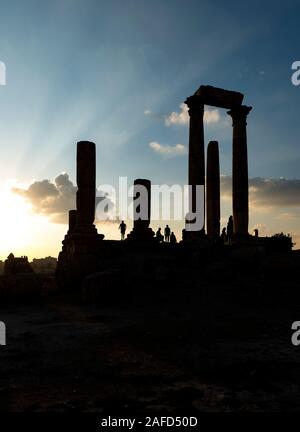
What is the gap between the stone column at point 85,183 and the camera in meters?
21.4

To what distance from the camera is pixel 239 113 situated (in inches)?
1033

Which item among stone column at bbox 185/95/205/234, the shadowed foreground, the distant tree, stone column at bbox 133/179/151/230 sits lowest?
the shadowed foreground

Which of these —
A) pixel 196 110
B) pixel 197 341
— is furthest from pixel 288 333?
pixel 196 110

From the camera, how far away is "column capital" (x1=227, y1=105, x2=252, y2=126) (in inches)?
1031

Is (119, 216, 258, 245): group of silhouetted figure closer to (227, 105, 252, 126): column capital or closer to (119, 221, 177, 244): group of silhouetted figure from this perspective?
(119, 221, 177, 244): group of silhouetted figure

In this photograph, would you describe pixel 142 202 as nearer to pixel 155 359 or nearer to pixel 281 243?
pixel 281 243

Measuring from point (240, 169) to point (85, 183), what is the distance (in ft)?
34.6

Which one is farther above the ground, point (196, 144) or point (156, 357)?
point (196, 144)

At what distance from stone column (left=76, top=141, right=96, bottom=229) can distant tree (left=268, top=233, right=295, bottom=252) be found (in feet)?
35.1

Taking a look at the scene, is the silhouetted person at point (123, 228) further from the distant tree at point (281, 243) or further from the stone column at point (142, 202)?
the distant tree at point (281, 243)

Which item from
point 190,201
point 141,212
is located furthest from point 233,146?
point 141,212

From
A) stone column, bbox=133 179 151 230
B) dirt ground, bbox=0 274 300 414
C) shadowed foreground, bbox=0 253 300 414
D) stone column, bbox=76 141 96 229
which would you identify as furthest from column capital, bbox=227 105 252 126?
dirt ground, bbox=0 274 300 414

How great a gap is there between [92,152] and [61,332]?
43.2 ft
